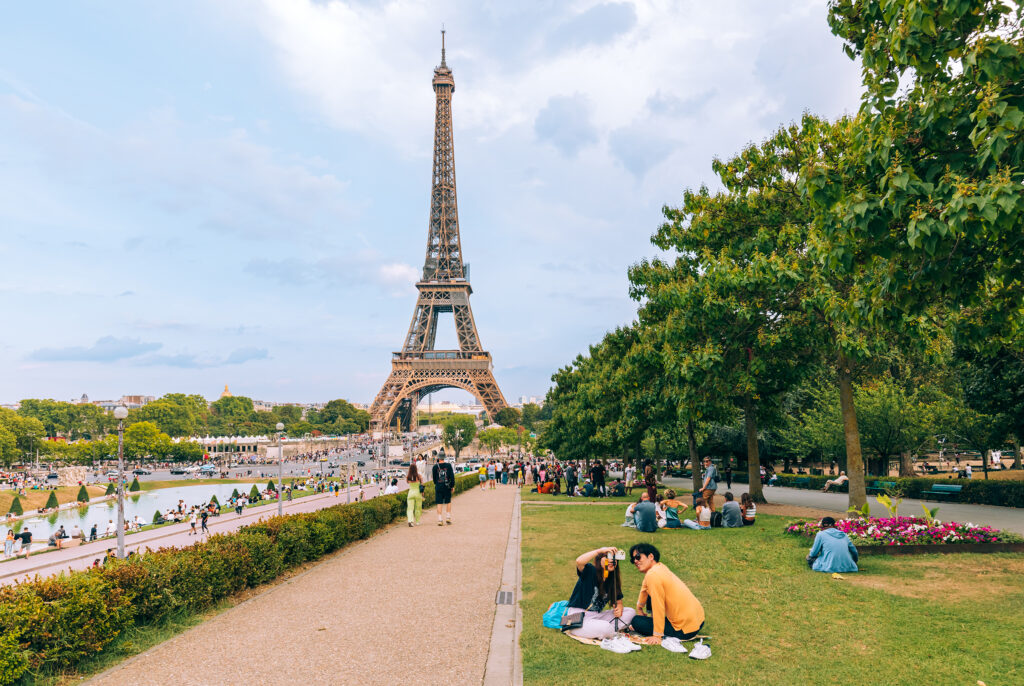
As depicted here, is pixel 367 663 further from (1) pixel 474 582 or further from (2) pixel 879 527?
(2) pixel 879 527

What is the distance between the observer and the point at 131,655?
6676mm

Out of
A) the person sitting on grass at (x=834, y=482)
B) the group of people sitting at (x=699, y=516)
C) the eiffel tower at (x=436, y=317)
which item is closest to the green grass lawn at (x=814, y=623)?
the group of people sitting at (x=699, y=516)

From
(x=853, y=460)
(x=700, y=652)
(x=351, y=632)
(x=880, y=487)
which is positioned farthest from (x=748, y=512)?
(x=880, y=487)

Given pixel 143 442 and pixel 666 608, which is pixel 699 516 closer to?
pixel 666 608

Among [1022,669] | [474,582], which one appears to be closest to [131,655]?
[474,582]

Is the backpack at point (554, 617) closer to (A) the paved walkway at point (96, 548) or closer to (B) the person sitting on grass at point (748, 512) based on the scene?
(B) the person sitting on grass at point (748, 512)

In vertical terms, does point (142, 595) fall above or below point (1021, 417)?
below

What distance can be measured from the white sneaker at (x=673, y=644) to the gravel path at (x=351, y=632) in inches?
76.5

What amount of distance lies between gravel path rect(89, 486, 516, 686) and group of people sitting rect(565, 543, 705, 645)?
131cm

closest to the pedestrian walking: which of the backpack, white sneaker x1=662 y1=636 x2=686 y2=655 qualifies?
the backpack

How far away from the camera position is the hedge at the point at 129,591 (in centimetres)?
585

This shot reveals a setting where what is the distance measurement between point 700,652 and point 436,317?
84.2m

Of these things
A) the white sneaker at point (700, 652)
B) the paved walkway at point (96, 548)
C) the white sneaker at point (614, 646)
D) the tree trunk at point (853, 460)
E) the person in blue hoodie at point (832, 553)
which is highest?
the tree trunk at point (853, 460)

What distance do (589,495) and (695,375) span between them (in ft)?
37.0
